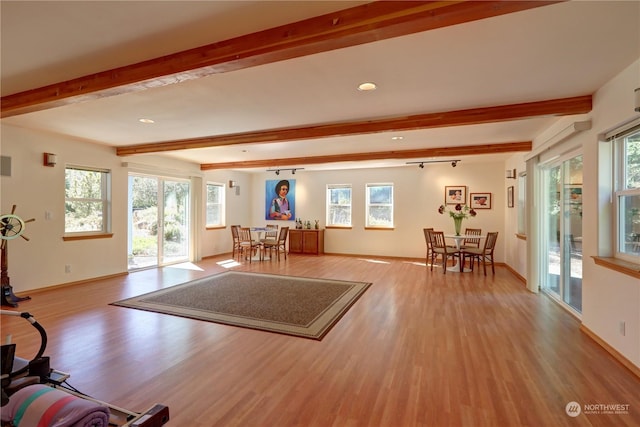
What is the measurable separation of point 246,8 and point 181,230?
6.63m

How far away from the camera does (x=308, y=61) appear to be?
240cm

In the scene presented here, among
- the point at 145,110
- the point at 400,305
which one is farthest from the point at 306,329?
the point at 145,110

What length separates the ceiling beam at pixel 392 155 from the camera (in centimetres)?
527

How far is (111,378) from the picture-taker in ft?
7.75

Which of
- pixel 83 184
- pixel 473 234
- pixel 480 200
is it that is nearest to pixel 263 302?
pixel 83 184

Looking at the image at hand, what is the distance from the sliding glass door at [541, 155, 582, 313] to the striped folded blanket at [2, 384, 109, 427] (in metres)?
4.78

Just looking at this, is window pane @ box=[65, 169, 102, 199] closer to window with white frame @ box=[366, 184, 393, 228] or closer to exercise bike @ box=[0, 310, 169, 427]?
exercise bike @ box=[0, 310, 169, 427]

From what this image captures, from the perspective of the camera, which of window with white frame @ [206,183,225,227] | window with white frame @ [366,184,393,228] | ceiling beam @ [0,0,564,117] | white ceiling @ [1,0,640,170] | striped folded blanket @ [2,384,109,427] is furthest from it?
window with white frame @ [206,183,225,227]

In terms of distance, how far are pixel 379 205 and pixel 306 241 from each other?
7.67ft

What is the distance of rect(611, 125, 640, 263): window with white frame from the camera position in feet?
8.74

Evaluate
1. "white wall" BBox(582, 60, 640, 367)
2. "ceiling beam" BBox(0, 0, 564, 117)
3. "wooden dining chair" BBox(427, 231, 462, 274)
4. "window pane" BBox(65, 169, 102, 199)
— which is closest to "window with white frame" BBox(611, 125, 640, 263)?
"white wall" BBox(582, 60, 640, 367)

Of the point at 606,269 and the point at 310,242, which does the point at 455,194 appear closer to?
the point at 310,242

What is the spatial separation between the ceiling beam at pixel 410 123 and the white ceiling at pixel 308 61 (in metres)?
0.12

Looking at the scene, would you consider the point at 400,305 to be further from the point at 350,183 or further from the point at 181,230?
the point at 181,230
